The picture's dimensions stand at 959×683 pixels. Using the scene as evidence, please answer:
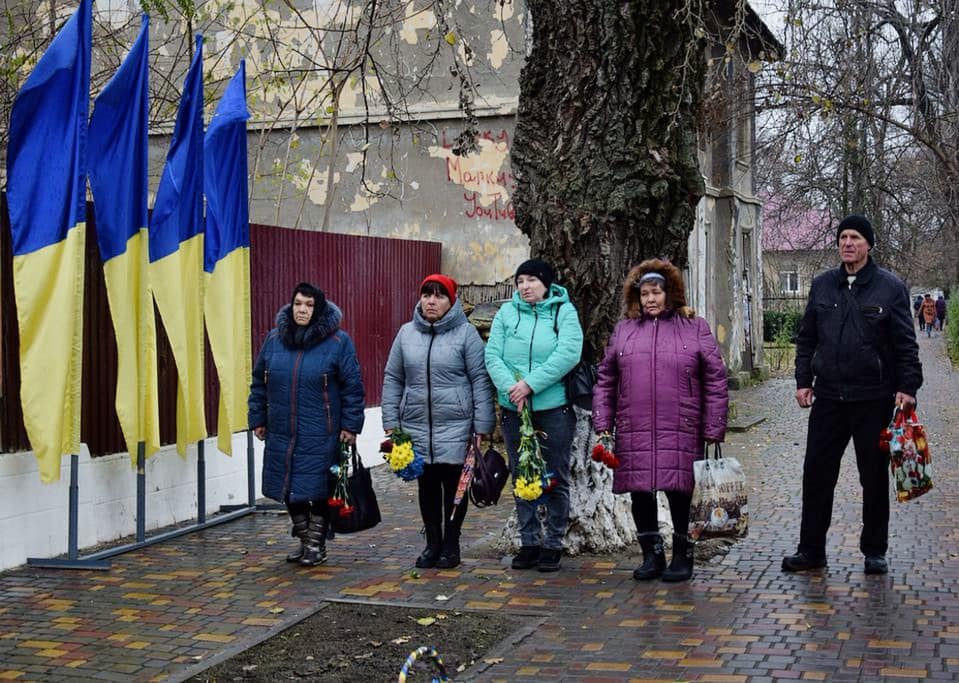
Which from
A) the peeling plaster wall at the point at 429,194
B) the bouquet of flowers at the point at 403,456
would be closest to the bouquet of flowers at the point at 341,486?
the bouquet of flowers at the point at 403,456

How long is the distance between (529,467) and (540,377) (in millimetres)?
541

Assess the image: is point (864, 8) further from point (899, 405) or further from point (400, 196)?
point (899, 405)

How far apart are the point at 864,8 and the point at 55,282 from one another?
15197mm

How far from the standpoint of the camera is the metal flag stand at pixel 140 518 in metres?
Result: 8.32

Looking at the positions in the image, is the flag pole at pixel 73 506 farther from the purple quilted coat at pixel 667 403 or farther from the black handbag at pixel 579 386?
the purple quilted coat at pixel 667 403

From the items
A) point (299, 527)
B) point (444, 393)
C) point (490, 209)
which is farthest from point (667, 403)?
point (490, 209)

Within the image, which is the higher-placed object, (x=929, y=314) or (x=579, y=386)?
(x=929, y=314)

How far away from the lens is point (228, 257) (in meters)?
9.66

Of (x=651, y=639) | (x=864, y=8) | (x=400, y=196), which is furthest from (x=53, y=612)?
(x=864, y=8)

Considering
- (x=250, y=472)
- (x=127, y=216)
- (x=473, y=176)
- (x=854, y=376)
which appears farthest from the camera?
(x=473, y=176)

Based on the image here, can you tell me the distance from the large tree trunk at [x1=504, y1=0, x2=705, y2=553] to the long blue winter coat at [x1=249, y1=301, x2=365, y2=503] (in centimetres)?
134

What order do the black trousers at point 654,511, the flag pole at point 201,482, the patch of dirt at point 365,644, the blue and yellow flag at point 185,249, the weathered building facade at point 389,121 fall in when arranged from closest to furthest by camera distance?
the patch of dirt at point 365,644 → the black trousers at point 654,511 → the blue and yellow flag at point 185,249 → the flag pole at point 201,482 → the weathered building facade at point 389,121

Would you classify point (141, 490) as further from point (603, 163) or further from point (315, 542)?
point (603, 163)

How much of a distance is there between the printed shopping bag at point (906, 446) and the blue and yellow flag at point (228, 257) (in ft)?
15.1
